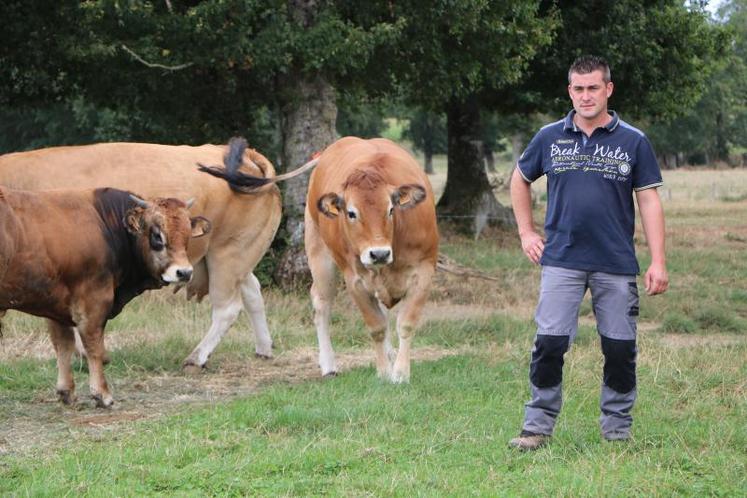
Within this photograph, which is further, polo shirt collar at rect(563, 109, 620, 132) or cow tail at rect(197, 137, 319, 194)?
cow tail at rect(197, 137, 319, 194)

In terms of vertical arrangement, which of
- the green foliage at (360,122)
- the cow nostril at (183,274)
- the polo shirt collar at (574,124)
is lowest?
the cow nostril at (183,274)

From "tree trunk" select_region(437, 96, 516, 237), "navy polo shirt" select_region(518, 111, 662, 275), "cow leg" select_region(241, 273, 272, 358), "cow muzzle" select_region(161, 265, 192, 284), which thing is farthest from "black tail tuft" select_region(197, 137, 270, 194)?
"tree trunk" select_region(437, 96, 516, 237)

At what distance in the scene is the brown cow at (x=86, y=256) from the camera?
7.70 m

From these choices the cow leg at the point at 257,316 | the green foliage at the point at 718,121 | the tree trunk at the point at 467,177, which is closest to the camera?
the cow leg at the point at 257,316

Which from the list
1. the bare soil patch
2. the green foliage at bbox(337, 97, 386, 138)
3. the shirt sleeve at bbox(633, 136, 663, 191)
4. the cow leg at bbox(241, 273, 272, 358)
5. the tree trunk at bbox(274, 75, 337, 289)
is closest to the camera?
the shirt sleeve at bbox(633, 136, 663, 191)

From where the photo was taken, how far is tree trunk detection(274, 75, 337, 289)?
48.5ft

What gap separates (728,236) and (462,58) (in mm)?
9022

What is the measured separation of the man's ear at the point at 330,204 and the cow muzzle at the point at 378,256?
52 cm

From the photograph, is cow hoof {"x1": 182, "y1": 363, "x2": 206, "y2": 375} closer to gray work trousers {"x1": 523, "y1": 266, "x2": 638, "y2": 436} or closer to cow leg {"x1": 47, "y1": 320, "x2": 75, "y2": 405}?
cow leg {"x1": 47, "y1": 320, "x2": 75, "y2": 405}

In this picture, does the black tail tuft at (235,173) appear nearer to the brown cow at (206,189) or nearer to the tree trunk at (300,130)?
the brown cow at (206,189)

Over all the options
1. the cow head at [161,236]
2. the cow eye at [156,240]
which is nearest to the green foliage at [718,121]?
the cow head at [161,236]

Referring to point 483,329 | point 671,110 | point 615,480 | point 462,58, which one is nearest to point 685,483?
point 615,480

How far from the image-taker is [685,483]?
18.1ft

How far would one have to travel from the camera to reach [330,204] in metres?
8.55
